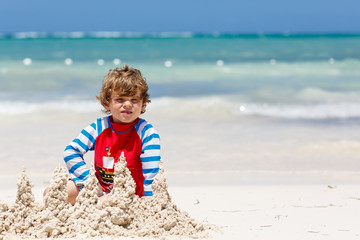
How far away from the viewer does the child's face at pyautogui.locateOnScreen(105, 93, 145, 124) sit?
10.2 ft

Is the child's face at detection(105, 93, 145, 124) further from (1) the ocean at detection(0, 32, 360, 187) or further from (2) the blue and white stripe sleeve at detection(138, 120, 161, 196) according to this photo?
(1) the ocean at detection(0, 32, 360, 187)

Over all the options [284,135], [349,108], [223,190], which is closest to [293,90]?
[349,108]

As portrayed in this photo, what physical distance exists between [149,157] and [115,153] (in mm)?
215

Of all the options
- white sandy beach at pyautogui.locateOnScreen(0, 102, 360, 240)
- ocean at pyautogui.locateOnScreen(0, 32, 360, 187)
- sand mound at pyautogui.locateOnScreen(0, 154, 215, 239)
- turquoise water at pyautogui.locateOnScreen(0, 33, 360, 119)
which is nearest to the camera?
sand mound at pyautogui.locateOnScreen(0, 154, 215, 239)

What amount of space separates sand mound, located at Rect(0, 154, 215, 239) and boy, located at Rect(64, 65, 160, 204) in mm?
264

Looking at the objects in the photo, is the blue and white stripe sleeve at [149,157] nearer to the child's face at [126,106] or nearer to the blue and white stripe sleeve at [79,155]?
the child's face at [126,106]

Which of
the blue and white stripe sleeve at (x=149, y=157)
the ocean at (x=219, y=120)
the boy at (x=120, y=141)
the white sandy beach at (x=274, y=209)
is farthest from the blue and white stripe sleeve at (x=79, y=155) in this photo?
the ocean at (x=219, y=120)

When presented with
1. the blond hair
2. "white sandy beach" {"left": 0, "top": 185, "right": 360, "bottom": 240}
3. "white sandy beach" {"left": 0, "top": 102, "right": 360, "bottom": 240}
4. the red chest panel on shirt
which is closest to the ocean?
"white sandy beach" {"left": 0, "top": 102, "right": 360, "bottom": 240}

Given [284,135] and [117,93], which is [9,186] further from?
[284,135]

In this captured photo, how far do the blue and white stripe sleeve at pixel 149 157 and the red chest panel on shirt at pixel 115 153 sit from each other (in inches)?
2.2

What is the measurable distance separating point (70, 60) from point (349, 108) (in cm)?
1322

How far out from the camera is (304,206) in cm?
383

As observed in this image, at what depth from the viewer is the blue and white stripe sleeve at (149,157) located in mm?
3039

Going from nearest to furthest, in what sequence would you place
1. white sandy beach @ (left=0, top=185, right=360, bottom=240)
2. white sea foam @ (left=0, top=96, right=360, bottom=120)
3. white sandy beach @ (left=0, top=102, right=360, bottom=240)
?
white sandy beach @ (left=0, top=185, right=360, bottom=240) < white sandy beach @ (left=0, top=102, right=360, bottom=240) < white sea foam @ (left=0, top=96, right=360, bottom=120)
